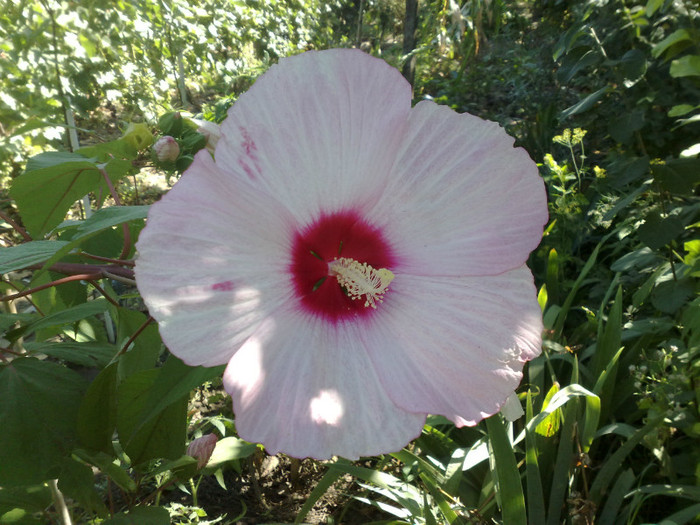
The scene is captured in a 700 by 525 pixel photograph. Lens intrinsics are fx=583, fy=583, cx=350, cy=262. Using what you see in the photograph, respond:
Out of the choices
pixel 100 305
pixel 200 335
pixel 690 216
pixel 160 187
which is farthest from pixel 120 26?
pixel 200 335

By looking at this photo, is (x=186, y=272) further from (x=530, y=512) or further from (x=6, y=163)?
(x=6, y=163)

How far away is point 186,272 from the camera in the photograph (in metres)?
0.42

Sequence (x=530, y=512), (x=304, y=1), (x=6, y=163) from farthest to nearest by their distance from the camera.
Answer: (x=304, y=1), (x=6, y=163), (x=530, y=512)

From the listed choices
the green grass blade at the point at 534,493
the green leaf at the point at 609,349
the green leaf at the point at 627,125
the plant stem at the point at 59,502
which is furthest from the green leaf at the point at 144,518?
the green leaf at the point at 627,125

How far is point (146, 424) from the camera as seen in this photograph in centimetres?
59

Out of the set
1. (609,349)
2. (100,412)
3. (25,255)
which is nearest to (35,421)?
(100,412)

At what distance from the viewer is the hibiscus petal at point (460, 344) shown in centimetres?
47

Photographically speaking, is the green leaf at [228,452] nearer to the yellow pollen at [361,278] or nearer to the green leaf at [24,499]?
the green leaf at [24,499]

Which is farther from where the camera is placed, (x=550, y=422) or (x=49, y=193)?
(x=550, y=422)

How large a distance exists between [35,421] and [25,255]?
19 cm

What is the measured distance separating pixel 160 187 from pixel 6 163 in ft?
3.88

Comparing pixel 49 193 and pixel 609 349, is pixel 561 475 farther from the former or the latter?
pixel 49 193

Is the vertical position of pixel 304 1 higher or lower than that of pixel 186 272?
higher

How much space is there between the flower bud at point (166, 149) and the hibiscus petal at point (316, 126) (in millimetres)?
184
